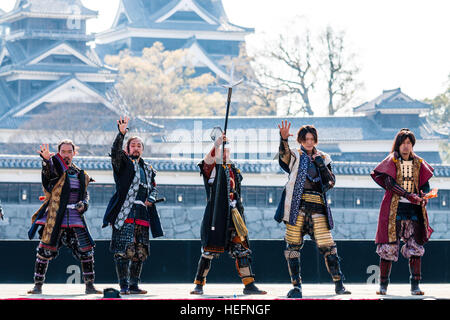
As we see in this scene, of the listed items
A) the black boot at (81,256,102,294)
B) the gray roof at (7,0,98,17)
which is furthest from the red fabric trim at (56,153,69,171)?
the gray roof at (7,0,98,17)

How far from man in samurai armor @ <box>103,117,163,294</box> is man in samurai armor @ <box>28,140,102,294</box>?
0.28 meters

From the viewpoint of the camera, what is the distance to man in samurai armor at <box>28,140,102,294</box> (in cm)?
912

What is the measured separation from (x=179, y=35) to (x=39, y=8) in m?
11.2

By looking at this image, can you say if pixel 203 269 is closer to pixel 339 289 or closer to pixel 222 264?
pixel 339 289

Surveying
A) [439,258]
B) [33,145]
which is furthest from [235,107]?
[439,258]

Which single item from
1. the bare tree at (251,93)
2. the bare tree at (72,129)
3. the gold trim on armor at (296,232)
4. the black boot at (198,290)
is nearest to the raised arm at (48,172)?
the black boot at (198,290)

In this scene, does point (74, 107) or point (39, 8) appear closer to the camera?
point (74, 107)

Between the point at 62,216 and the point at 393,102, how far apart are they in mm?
36817

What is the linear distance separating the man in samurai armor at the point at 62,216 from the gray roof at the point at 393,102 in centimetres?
3560

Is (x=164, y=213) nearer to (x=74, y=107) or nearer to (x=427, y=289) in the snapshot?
(x=74, y=107)

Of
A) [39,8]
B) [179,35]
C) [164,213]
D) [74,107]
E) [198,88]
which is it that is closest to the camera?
[164,213]

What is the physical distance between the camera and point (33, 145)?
39.3 meters
